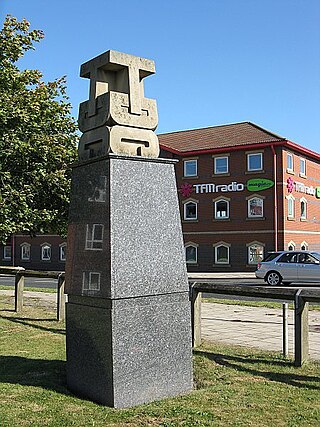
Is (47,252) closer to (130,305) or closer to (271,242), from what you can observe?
(271,242)

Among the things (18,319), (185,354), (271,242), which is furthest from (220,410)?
(271,242)

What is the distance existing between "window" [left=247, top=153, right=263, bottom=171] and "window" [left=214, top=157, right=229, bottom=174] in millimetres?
1794

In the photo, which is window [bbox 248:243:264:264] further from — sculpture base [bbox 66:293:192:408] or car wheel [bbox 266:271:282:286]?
sculpture base [bbox 66:293:192:408]

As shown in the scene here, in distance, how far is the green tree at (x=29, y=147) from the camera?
13508 mm

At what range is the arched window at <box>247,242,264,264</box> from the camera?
132ft

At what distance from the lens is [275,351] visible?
356 inches

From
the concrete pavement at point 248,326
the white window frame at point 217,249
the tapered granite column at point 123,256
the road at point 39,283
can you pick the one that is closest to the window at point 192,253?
the white window frame at point 217,249

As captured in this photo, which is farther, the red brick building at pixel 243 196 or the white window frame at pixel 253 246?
the white window frame at pixel 253 246

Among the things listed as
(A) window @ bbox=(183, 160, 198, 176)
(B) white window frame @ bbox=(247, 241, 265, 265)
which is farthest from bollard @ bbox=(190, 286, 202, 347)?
(A) window @ bbox=(183, 160, 198, 176)

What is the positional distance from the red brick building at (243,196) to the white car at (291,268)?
12287 mm

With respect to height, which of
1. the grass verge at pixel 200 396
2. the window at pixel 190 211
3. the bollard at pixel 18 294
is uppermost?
the window at pixel 190 211

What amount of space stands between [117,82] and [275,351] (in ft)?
16.5

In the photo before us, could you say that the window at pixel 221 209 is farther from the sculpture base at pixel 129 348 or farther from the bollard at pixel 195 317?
the sculpture base at pixel 129 348

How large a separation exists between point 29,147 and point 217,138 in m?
32.1
